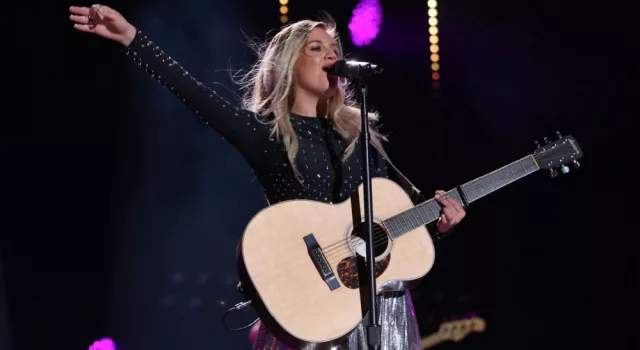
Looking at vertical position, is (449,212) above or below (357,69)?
below

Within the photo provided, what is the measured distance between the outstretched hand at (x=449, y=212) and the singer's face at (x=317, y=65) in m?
0.67

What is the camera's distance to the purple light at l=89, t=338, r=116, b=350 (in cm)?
459

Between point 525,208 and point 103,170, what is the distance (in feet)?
10.1

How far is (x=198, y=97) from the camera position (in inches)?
97.9

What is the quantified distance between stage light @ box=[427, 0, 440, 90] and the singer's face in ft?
8.16

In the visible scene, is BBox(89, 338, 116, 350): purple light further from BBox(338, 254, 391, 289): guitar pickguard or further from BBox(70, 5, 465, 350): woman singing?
BBox(338, 254, 391, 289): guitar pickguard

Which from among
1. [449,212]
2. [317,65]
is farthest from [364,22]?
[449,212]

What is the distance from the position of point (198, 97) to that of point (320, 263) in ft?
2.49

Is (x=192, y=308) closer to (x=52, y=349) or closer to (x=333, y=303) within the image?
(x=52, y=349)

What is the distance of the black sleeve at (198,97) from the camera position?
236cm

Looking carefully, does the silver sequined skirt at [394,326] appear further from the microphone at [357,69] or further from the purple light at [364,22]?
the purple light at [364,22]

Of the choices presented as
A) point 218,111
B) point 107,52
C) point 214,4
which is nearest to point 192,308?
point 107,52

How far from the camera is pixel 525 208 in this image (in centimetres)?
502

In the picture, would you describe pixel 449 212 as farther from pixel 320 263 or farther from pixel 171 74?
pixel 171 74
